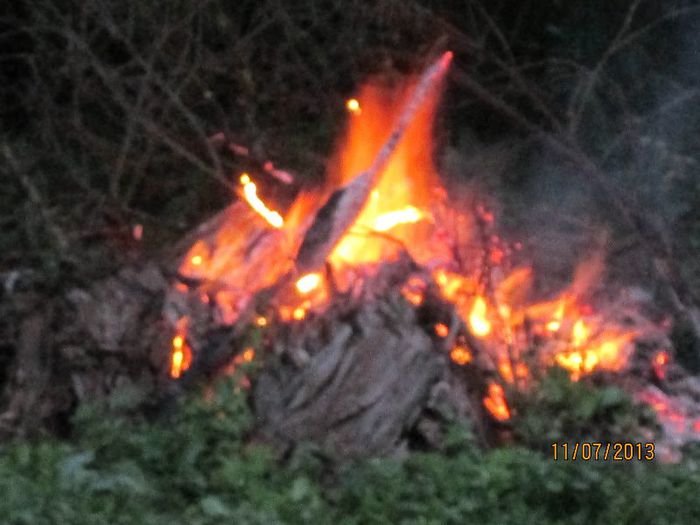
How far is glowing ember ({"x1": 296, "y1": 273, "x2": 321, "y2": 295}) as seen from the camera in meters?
5.83

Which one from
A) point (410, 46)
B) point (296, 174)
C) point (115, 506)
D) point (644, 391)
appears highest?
point (410, 46)

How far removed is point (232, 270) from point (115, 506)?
69.5 inches

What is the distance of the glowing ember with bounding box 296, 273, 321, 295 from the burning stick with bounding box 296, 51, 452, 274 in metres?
0.03

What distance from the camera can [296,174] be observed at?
6.84 meters

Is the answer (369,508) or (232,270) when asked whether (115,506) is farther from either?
(232,270)

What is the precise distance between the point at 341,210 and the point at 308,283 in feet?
1.27

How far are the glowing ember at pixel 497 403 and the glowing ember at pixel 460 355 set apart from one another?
0.16 m

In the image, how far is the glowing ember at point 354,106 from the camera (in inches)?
275

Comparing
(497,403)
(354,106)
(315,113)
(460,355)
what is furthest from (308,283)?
(315,113)

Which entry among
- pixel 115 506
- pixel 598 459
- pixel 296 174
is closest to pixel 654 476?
pixel 598 459

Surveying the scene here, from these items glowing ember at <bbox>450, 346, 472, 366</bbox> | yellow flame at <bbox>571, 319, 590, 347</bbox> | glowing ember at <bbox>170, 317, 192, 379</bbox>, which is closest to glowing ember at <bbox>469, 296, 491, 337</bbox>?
glowing ember at <bbox>450, 346, 472, 366</bbox>

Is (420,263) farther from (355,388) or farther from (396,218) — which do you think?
(355,388)

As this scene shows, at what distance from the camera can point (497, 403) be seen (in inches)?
226

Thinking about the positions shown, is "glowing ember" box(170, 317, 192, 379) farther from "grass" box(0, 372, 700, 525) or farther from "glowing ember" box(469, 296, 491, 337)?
"glowing ember" box(469, 296, 491, 337)
